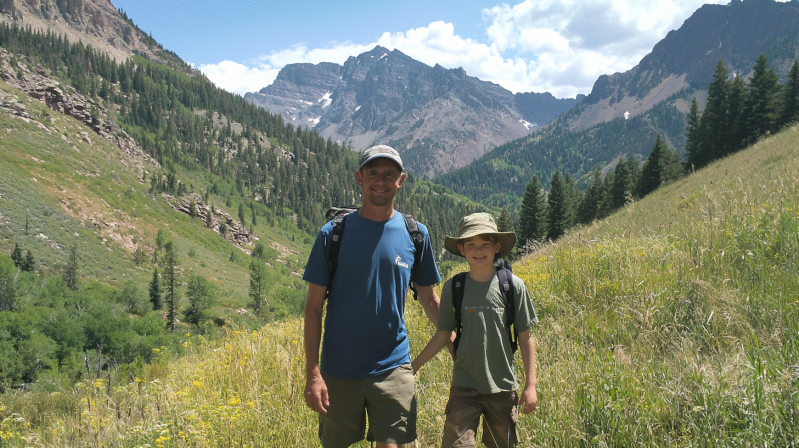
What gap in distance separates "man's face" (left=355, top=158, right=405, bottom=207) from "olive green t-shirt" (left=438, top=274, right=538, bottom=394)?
938 millimetres

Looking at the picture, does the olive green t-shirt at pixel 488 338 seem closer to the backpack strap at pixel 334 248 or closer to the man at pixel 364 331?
the man at pixel 364 331

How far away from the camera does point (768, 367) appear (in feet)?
7.18

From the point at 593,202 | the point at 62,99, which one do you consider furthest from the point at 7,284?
the point at 62,99

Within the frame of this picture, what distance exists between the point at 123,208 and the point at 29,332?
38058mm

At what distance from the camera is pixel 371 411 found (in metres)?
2.58

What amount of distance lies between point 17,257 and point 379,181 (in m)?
72.2

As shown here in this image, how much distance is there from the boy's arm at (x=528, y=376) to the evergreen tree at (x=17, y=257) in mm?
71994

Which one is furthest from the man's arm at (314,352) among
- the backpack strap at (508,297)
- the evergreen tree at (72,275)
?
the evergreen tree at (72,275)

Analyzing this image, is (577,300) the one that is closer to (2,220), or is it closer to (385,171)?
(385,171)

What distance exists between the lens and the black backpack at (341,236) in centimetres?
266

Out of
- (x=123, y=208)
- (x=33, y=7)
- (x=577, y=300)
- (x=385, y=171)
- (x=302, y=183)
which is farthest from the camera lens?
(x=33, y=7)

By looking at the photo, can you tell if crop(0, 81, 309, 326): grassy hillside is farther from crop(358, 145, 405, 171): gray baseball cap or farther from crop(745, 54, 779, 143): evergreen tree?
crop(745, 54, 779, 143): evergreen tree

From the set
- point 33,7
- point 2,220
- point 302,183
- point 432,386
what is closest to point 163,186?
point 2,220

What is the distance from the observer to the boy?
2.53m
